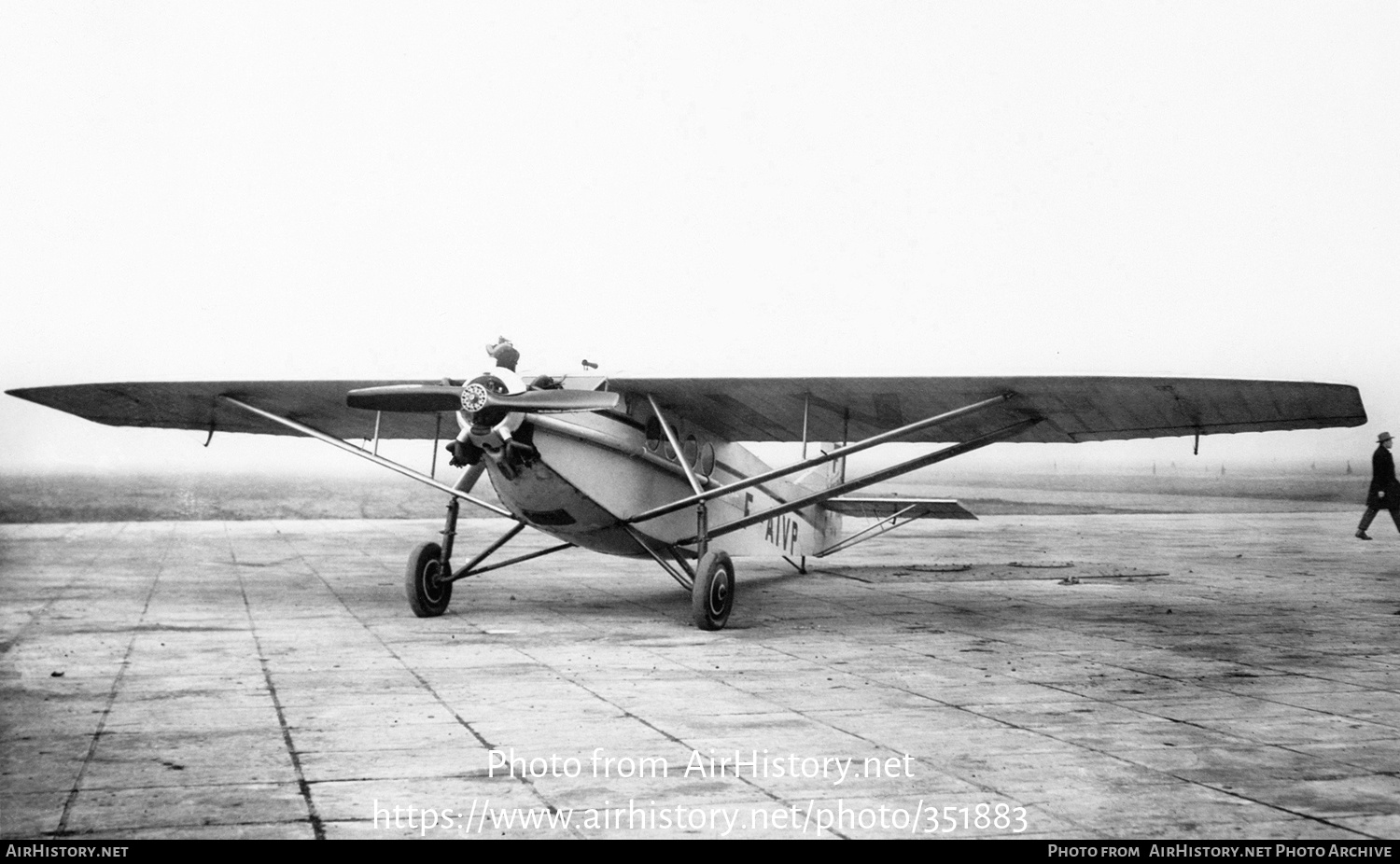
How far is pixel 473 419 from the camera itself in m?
9.55

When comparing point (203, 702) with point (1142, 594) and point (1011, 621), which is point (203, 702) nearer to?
point (1011, 621)

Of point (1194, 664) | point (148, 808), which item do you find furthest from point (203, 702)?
point (1194, 664)

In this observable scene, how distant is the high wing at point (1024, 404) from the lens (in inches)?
354

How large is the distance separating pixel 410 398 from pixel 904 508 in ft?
23.7

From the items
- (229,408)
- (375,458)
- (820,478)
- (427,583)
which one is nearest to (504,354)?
(375,458)

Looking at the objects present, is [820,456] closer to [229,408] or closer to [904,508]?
[904,508]

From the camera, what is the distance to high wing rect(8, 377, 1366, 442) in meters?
9.09

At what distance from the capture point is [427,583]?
10.4 m

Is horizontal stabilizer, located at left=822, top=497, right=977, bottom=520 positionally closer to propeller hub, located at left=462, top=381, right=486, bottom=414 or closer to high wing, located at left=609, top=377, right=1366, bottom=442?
high wing, located at left=609, top=377, right=1366, bottom=442

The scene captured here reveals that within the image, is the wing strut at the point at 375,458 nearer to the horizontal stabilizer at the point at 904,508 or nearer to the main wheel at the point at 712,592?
the main wheel at the point at 712,592

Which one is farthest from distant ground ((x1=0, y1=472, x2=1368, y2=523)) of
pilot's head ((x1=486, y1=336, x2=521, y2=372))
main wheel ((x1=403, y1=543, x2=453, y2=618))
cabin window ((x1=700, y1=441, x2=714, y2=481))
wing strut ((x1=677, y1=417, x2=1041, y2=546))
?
cabin window ((x1=700, y1=441, x2=714, y2=481))

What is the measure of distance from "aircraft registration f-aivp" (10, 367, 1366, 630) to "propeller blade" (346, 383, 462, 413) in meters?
0.02

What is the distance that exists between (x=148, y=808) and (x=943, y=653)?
226 inches

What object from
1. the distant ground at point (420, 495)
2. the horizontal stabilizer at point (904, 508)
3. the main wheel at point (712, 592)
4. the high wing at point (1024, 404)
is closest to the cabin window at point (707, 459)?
the high wing at point (1024, 404)
